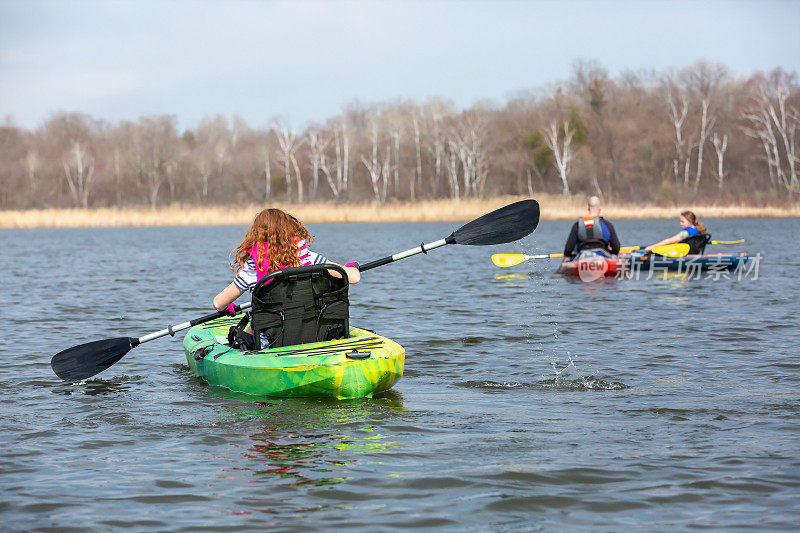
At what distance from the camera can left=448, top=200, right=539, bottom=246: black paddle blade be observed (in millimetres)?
7555

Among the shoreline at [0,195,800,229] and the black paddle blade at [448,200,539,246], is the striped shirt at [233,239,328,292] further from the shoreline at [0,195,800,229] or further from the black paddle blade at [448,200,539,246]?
the shoreline at [0,195,800,229]

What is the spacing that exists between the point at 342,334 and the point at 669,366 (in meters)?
2.95

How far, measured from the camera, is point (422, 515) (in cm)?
407

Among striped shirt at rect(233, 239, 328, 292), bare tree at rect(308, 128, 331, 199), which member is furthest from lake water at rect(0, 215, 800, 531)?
bare tree at rect(308, 128, 331, 199)

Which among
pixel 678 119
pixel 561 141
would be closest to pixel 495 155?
pixel 561 141

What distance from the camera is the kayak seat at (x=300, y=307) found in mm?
6148

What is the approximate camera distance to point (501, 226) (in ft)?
25.1

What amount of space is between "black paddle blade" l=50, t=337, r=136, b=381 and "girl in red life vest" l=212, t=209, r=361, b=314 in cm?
163

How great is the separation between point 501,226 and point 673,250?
347 inches

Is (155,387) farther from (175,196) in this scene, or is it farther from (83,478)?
(175,196)

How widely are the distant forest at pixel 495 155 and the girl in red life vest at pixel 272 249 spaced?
1786 inches

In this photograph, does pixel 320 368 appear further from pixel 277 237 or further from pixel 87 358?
pixel 87 358

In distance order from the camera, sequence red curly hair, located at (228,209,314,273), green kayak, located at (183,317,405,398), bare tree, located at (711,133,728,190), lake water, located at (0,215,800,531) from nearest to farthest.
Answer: lake water, located at (0,215,800,531)
green kayak, located at (183,317,405,398)
red curly hair, located at (228,209,314,273)
bare tree, located at (711,133,728,190)

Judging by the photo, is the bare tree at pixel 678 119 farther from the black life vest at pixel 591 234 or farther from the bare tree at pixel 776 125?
the black life vest at pixel 591 234
